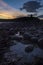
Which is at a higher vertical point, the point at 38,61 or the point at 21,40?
the point at 21,40

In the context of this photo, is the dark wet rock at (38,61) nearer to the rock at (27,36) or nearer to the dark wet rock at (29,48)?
the dark wet rock at (29,48)

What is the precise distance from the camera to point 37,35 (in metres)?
1.36

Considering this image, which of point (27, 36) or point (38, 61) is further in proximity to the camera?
point (27, 36)

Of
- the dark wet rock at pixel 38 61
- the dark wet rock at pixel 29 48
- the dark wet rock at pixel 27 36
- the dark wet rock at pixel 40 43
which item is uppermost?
the dark wet rock at pixel 27 36

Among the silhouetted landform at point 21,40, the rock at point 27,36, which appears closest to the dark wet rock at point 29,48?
the silhouetted landform at point 21,40

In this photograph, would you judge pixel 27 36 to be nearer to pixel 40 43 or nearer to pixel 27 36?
pixel 27 36

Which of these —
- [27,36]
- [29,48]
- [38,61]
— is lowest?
[38,61]

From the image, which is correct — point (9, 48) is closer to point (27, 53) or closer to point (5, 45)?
point (5, 45)

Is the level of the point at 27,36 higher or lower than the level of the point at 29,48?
higher

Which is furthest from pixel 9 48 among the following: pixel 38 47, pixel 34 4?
pixel 34 4

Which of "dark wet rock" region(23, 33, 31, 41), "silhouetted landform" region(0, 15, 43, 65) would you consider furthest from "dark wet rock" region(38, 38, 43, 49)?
"dark wet rock" region(23, 33, 31, 41)

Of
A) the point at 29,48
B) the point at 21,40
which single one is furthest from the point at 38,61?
the point at 21,40

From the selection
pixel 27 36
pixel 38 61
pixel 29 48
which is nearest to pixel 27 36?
pixel 27 36

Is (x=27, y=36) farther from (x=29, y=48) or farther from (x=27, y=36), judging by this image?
(x=29, y=48)
